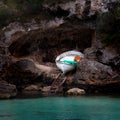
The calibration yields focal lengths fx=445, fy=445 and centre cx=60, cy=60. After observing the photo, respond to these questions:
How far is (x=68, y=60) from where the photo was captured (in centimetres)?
4950

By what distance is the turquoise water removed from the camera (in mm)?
27906

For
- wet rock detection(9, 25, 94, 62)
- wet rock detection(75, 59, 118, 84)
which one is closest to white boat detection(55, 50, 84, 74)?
wet rock detection(75, 59, 118, 84)

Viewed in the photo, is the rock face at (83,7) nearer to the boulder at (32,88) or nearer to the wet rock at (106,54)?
the wet rock at (106,54)

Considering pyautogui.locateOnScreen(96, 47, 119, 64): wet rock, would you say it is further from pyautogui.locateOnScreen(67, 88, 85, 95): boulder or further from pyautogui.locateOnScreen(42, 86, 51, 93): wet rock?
pyautogui.locateOnScreen(42, 86, 51, 93): wet rock

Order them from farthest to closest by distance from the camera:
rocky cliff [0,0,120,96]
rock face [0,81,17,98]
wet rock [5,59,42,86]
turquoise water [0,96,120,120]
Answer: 1. wet rock [5,59,42,86]
2. rocky cliff [0,0,120,96]
3. rock face [0,81,17,98]
4. turquoise water [0,96,120,120]

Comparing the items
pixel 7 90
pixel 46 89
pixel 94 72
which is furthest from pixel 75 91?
pixel 7 90

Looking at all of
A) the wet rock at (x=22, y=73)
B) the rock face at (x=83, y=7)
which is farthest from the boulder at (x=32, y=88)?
the rock face at (x=83, y=7)

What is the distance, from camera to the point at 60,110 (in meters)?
31.0

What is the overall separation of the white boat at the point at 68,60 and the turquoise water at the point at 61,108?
9.44 meters

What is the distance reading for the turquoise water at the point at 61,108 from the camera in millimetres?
27906

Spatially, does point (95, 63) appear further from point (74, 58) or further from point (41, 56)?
point (41, 56)

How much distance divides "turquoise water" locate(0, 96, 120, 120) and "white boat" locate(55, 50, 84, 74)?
944 cm

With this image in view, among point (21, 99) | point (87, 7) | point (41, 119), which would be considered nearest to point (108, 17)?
point (87, 7)

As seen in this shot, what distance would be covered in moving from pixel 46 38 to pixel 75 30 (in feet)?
12.6
